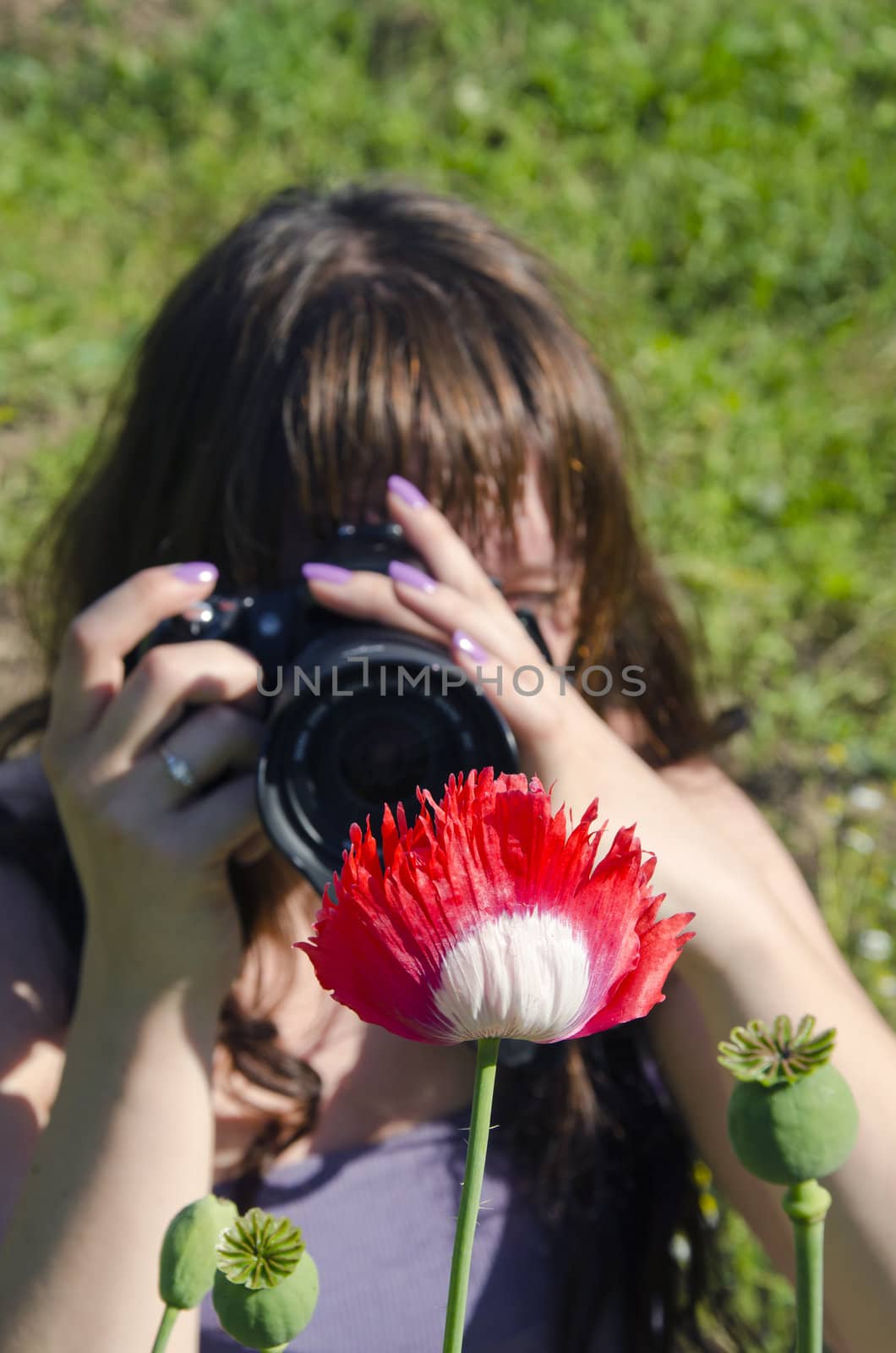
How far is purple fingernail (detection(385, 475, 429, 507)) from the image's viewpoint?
2.12 feet

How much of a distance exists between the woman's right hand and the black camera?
78mm

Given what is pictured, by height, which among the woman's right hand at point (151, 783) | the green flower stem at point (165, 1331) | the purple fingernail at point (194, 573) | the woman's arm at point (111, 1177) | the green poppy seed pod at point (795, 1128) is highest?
the green poppy seed pod at point (795, 1128)

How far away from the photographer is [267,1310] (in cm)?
25

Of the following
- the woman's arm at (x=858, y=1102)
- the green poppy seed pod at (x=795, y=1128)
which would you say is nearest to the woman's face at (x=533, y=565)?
the woman's arm at (x=858, y=1102)

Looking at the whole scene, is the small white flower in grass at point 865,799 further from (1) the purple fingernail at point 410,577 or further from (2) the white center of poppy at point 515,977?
(2) the white center of poppy at point 515,977

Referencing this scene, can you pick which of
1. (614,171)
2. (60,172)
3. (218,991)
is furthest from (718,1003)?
(60,172)

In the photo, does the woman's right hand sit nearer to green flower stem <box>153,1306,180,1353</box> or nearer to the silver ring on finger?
the silver ring on finger

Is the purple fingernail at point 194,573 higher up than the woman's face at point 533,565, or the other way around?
the purple fingernail at point 194,573

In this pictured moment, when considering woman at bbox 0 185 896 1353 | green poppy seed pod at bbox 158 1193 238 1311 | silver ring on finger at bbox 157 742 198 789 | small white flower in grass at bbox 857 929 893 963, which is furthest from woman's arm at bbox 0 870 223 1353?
small white flower in grass at bbox 857 929 893 963

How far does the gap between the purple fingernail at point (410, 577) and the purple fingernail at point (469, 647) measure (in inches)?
1.3

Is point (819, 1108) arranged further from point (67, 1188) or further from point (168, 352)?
point (168, 352)

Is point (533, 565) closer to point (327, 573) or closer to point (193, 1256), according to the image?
point (327, 573)

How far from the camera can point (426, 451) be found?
2.32 ft

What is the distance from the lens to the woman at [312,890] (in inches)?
22.1
